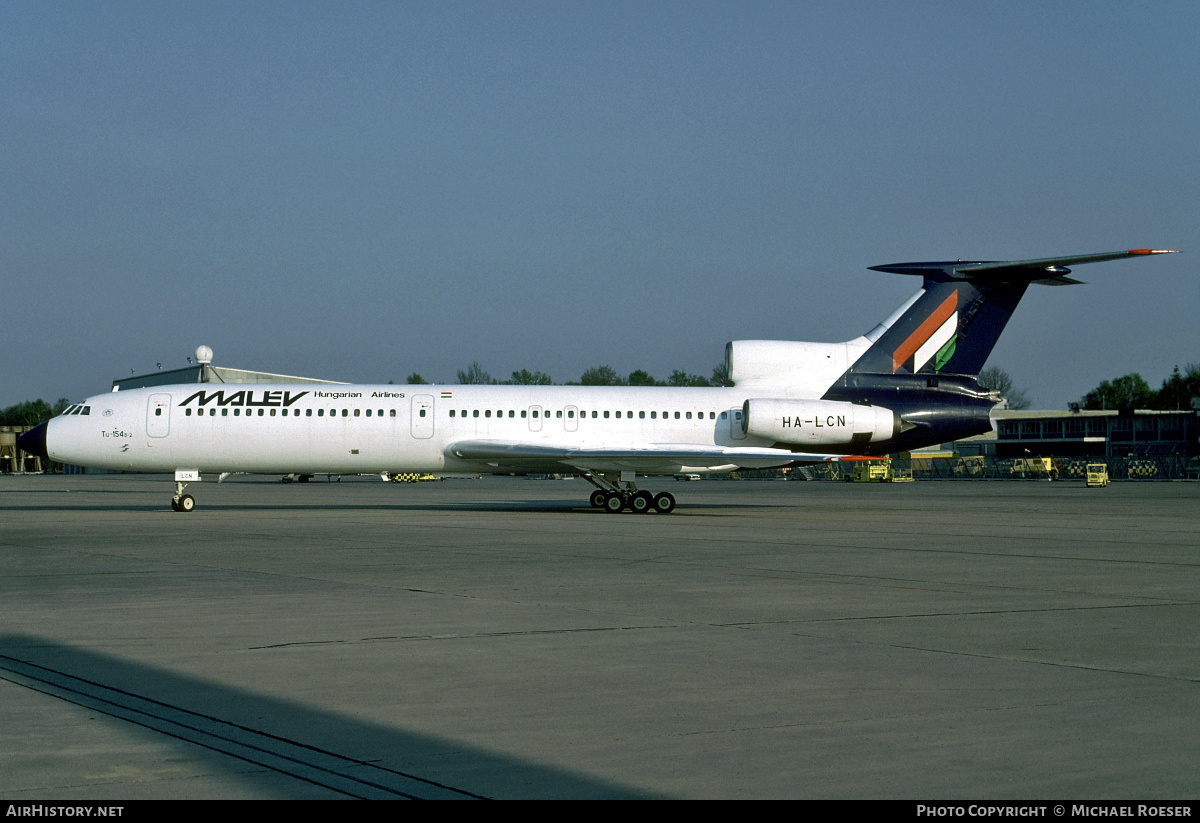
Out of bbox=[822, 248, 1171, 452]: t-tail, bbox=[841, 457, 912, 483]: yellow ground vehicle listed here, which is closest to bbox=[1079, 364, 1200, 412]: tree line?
bbox=[841, 457, 912, 483]: yellow ground vehicle

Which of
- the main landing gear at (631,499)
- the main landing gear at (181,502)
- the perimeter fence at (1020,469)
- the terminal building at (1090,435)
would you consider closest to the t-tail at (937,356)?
the main landing gear at (631,499)

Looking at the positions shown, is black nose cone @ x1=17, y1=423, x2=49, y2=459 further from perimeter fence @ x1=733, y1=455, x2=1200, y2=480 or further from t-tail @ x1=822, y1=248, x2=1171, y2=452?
perimeter fence @ x1=733, y1=455, x2=1200, y2=480

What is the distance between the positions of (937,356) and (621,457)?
371 inches

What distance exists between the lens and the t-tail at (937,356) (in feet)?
102

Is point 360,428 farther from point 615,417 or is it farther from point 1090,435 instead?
point 1090,435

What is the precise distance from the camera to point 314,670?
26.0ft

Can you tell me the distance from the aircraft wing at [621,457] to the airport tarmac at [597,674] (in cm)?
1216

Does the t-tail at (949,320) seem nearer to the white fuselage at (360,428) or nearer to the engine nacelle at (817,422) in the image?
the engine nacelle at (817,422)

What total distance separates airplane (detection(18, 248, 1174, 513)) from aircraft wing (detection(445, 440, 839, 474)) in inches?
2.4

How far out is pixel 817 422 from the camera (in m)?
30.6

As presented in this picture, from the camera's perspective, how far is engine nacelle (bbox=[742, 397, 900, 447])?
3056 centimetres

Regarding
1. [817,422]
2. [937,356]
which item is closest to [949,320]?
[937,356]

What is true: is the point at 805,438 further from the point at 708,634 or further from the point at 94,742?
the point at 94,742
